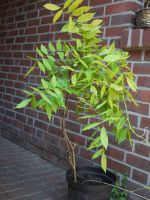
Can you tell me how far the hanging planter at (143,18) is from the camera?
7.52ft

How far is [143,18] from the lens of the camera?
7.61 ft

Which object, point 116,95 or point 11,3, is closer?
point 116,95

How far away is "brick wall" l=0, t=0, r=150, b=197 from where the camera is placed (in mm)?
2311

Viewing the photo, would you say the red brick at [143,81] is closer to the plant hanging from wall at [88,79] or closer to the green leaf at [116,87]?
the plant hanging from wall at [88,79]

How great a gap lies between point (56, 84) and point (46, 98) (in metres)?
0.12

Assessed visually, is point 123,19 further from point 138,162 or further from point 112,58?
point 138,162

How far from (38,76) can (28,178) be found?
112 centimetres

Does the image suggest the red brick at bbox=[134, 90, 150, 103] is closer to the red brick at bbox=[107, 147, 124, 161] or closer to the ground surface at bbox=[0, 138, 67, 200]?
the red brick at bbox=[107, 147, 124, 161]

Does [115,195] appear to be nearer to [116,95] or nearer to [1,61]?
[116,95]

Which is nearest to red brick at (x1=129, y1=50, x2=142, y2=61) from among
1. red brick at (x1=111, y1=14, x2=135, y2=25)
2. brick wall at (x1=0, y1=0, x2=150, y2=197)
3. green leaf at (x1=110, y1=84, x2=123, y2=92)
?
brick wall at (x1=0, y1=0, x2=150, y2=197)

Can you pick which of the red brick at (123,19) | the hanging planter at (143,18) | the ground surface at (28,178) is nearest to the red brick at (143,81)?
the hanging planter at (143,18)

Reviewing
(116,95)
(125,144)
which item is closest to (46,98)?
(116,95)

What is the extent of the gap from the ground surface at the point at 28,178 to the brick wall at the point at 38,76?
146mm

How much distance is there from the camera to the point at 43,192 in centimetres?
248
